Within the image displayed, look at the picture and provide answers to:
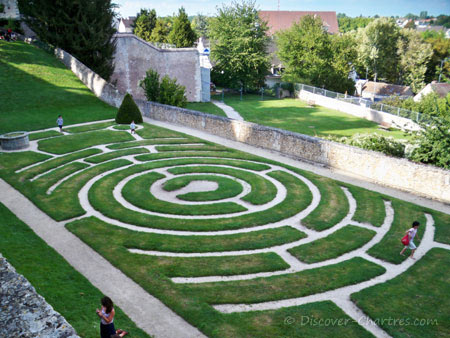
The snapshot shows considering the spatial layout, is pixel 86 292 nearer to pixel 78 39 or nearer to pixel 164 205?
pixel 164 205

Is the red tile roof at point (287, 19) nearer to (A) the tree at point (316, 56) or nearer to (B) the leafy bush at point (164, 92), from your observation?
(A) the tree at point (316, 56)

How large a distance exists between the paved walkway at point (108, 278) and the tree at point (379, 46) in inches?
3266

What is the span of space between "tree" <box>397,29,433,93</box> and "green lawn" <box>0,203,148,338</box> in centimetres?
8645

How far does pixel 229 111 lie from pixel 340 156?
27.7 m

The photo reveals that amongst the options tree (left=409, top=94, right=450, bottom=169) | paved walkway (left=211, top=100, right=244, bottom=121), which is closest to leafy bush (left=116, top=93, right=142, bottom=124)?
paved walkway (left=211, top=100, right=244, bottom=121)

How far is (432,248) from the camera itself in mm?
14062

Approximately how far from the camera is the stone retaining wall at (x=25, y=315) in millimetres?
5953

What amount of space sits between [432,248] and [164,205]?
35.7ft

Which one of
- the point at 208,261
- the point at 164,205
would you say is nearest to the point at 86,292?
the point at 208,261

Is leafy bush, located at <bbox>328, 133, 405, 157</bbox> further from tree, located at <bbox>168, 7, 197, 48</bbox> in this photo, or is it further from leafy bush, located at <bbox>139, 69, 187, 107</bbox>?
tree, located at <bbox>168, 7, 197, 48</bbox>

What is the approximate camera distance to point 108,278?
1157 cm

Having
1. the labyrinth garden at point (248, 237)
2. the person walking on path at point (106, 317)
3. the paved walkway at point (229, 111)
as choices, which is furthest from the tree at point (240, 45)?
the person walking on path at point (106, 317)

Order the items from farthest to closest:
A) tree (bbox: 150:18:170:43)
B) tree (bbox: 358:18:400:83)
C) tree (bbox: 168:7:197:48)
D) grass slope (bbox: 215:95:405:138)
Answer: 1. tree (bbox: 358:18:400:83)
2. tree (bbox: 150:18:170:43)
3. tree (bbox: 168:7:197:48)
4. grass slope (bbox: 215:95:405:138)

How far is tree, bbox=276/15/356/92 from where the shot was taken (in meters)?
65.6
